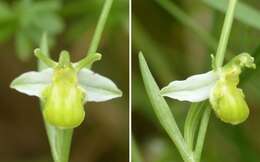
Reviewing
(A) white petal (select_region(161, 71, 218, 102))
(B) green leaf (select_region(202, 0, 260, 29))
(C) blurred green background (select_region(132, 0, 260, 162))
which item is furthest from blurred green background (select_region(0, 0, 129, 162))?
(A) white petal (select_region(161, 71, 218, 102))

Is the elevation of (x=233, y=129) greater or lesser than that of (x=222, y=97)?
lesser

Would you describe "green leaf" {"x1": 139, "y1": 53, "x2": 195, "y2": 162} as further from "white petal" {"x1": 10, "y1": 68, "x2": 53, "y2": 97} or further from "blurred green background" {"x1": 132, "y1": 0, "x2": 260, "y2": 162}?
"blurred green background" {"x1": 132, "y1": 0, "x2": 260, "y2": 162}

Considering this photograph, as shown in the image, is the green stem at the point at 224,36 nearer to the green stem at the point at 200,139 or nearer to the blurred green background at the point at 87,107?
the green stem at the point at 200,139

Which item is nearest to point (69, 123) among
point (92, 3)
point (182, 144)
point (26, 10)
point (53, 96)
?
point (53, 96)

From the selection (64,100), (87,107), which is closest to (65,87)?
(64,100)

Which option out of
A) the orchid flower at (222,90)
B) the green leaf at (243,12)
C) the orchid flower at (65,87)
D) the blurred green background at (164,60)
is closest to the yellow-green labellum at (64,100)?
the orchid flower at (65,87)

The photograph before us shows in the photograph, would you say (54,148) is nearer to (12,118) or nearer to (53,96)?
(53,96)

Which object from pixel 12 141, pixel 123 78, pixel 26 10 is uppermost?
pixel 26 10
